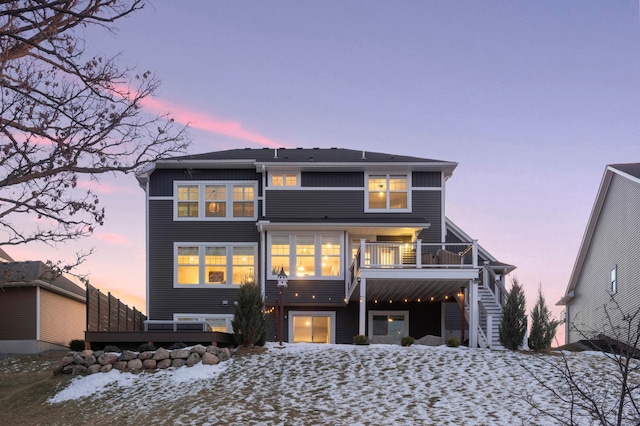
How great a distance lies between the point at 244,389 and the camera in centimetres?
1680

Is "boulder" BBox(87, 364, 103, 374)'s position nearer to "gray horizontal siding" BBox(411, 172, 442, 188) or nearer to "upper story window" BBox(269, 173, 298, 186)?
"upper story window" BBox(269, 173, 298, 186)

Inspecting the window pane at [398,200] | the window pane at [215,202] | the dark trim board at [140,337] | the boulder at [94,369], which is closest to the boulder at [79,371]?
the boulder at [94,369]

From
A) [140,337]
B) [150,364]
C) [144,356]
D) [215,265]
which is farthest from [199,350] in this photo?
[215,265]

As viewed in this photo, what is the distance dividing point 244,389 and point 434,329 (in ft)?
36.5

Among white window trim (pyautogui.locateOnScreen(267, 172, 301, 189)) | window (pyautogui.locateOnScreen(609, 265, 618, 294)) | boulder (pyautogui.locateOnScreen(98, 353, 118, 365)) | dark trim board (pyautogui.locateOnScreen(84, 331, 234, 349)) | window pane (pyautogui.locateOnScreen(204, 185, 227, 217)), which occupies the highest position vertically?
white window trim (pyautogui.locateOnScreen(267, 172, 301, 189))

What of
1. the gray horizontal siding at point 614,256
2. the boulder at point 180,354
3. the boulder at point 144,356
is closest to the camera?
the boulder at point 180,354

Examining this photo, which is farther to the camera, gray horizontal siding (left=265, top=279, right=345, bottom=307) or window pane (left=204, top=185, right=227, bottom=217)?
window pane (left=204, top=185, right=227, bottom=217)

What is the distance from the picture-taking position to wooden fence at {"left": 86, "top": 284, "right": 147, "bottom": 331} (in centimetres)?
2117

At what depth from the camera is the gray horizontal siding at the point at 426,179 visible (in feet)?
87.6

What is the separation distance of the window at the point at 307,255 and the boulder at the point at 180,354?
277 inches

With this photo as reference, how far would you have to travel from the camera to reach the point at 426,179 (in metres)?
26.8

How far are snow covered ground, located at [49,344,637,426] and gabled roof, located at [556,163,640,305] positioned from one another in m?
6.92

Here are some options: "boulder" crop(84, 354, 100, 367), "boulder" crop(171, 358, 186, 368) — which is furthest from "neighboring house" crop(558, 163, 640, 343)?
"boulder" crop(84, 354, 100, 367)

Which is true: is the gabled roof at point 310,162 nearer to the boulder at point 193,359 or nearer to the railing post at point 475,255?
the railing post at point 475,255
